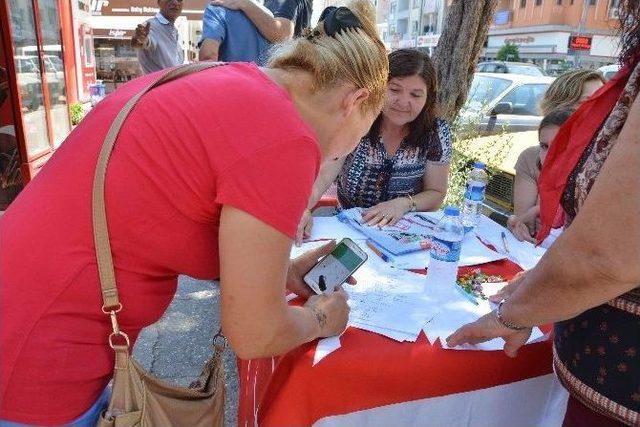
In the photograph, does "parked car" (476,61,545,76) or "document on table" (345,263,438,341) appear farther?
"parked car" (476,61,545,76)

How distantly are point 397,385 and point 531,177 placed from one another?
1740 mm

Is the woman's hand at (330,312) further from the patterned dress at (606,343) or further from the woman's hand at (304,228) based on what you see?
the woman's hand at (304,228)

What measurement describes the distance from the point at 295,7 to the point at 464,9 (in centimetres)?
Answer: 179

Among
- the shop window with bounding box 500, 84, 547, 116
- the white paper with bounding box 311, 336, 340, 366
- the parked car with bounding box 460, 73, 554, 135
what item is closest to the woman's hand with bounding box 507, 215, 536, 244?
the white paper with bounding box 311, 336, 340, 366

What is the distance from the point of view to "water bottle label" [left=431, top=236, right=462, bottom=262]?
147 cm

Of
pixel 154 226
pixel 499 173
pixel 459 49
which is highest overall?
pixel 459 49

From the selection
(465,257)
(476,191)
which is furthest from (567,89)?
(465,257)

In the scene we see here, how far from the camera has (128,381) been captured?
0.97m

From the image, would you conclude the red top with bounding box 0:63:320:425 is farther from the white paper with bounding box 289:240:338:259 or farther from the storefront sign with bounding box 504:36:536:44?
the storefront sign with bounding box 504:36:536:44

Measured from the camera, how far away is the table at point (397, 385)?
3.87 ft

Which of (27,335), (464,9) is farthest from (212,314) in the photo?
(464,9)

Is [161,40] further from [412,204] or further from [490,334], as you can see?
[490,334]

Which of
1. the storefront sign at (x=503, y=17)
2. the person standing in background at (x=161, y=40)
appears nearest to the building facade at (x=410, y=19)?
the storefront sign at (x=503, y=17)

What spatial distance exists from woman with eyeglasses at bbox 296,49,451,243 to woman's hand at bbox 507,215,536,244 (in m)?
0.45
